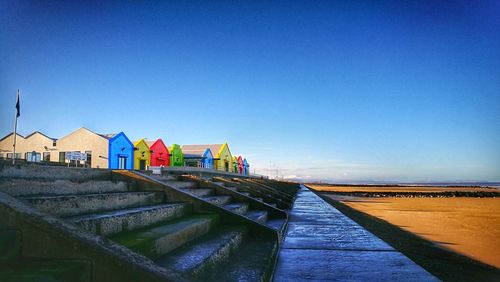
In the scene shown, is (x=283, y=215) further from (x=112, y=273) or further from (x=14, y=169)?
A: (x=112, y=273)

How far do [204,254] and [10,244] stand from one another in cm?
139

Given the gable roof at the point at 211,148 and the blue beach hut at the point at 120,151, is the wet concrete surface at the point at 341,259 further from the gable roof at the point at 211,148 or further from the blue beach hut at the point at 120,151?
the gable roof at the point at 211,148

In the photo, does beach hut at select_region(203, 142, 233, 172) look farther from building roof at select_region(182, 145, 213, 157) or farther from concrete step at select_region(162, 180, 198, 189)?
concrete step at select_region(162, 180, 198, 189)

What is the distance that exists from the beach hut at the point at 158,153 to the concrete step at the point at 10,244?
111 feet

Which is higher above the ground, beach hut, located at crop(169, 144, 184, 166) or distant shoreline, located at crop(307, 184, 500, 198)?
beach hut, located at crop(169, 144, 184, 166)

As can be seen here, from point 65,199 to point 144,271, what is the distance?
5.03 feet

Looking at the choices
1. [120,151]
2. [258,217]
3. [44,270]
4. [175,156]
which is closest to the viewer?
[44,270]

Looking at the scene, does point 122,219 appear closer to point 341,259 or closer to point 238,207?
point 341,259

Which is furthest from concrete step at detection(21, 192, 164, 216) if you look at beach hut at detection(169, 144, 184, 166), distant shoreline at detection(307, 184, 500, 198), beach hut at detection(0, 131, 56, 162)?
beach hut at detection(169, 144, 184, 166)

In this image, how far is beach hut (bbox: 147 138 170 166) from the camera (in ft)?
115

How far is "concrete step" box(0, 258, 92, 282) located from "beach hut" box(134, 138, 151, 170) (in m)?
31.0

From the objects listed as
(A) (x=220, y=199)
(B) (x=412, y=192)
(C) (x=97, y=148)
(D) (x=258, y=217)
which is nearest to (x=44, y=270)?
(D) (x=258, y=217)

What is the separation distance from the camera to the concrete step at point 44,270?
1582 millimetres

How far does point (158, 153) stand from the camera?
3569 cm
